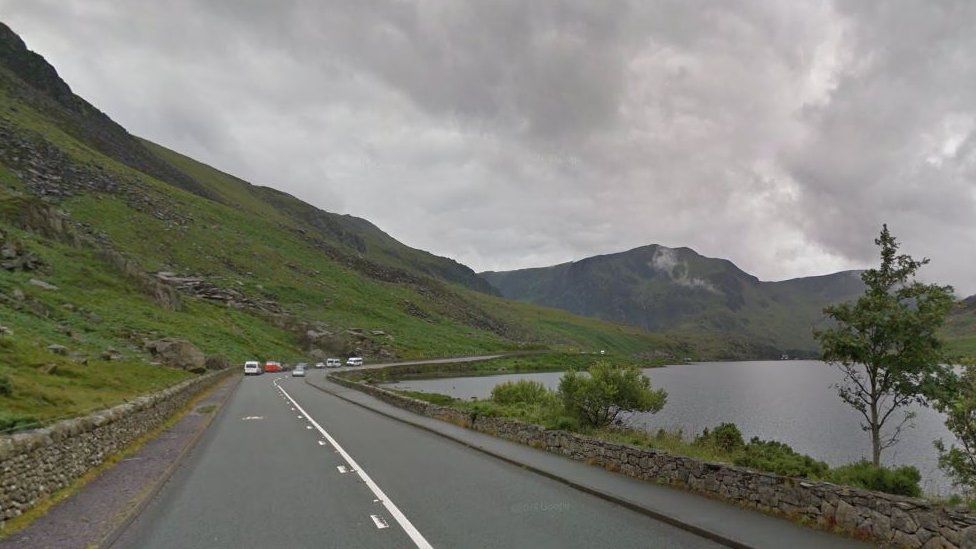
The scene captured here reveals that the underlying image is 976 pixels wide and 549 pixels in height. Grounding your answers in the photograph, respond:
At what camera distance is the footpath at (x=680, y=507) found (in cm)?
831

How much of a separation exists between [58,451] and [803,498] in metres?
14.8

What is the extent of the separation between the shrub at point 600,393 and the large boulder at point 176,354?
3183cm

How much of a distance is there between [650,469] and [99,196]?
122 m

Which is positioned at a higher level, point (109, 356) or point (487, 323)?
point (487, 323)

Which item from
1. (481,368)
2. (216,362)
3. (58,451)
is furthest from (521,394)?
(481,368)

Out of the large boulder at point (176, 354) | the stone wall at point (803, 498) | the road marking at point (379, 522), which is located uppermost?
the stone wall at point (803, 498)

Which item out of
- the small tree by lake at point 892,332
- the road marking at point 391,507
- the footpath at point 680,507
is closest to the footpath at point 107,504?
the road marking at point 391,507

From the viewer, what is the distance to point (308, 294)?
118375 millimetres

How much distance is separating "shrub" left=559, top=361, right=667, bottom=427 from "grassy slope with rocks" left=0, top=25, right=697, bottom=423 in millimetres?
21088

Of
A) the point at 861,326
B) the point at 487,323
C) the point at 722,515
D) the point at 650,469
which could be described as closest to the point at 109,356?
the point at 650,469

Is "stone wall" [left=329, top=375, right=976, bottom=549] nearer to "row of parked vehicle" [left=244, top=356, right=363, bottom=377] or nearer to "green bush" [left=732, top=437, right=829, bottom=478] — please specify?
"green bush" [left=732, top=437, right=829, bottom=478]

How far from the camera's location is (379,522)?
9680mm

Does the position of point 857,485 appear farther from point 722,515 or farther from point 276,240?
point 276,240

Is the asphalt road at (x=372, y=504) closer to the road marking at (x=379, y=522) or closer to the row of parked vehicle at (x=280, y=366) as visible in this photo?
the road marking at (x=379, y=522)
